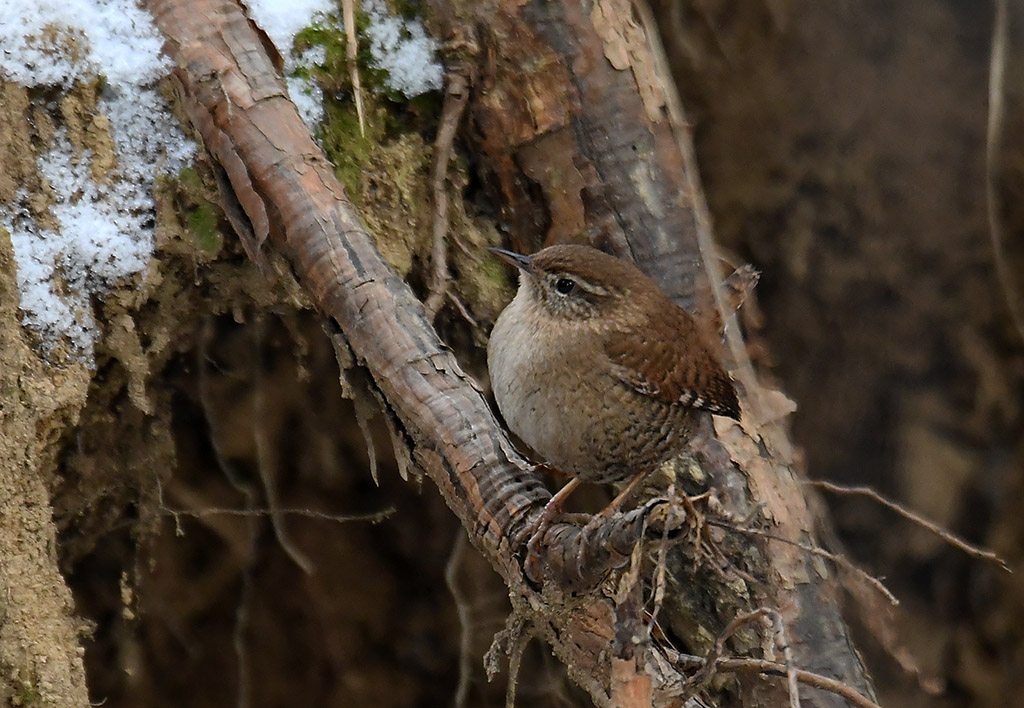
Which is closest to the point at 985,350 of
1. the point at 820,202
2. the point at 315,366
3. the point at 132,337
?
the point at 820,202

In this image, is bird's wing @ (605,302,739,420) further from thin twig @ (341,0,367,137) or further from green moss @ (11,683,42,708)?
green moss @ (11,683,42,708)

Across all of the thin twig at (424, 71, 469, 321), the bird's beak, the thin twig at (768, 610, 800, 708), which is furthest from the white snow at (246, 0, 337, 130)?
the thin twig at (768, 610, 800, 708)

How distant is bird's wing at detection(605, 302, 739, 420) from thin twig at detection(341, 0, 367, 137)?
3.13 feet

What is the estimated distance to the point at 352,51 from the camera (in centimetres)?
274

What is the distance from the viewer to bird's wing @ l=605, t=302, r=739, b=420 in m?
2.27

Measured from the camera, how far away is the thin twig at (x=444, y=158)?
279 cm

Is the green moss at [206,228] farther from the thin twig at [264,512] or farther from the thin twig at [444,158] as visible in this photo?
the thin twig at [264,512]

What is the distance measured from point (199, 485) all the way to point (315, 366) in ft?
1.91

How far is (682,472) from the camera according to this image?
272 centimetres

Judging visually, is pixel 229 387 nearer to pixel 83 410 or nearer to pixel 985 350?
pixel 83 410

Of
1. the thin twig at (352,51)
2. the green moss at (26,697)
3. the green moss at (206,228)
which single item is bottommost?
the green moss at (26,697)

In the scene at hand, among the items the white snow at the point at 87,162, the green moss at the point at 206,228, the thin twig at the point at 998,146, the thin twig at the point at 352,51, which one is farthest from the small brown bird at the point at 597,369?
the thin twig at the point at 998,146

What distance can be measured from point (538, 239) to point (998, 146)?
5.83ft

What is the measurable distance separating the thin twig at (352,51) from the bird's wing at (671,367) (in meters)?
0.95
